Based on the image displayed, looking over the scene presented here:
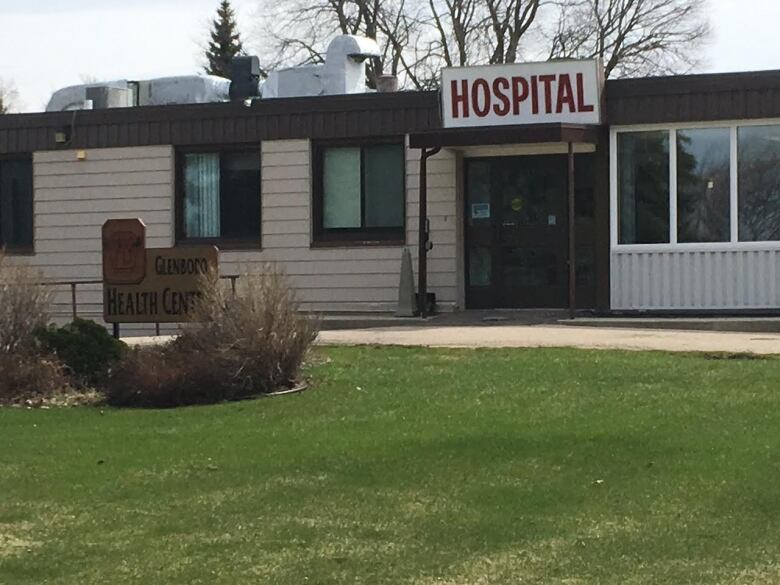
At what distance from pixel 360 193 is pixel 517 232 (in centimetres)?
241

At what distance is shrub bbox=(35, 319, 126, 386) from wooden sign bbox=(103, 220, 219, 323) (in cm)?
83

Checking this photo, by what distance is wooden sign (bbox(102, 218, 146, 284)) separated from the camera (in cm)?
1333

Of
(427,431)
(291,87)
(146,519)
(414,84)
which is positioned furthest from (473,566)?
(414,84)

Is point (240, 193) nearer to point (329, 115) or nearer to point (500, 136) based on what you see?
point (329, 115)

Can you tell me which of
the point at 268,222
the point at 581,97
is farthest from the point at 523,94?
the point at 268,222

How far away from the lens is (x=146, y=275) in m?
13.2

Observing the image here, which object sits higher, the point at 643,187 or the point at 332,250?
the point at 643,187

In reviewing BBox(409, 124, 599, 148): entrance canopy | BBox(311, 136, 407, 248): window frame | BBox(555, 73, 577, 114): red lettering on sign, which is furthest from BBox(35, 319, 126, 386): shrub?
BBox(555, 73, 577, 114): red lettering on sign

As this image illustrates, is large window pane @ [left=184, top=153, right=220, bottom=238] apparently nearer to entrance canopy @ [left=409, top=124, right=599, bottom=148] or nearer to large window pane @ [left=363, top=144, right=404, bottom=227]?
large window pane @ [left=363, top=144, right=404, bottom=227]

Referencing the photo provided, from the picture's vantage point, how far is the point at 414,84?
43.1 meters

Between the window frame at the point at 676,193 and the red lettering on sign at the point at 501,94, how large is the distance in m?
1.49

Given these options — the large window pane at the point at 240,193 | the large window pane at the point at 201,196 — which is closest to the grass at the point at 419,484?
the large window pane at the point at 240,193

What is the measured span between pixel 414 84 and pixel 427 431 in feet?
115

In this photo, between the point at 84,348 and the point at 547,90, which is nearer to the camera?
the point at 84,348
